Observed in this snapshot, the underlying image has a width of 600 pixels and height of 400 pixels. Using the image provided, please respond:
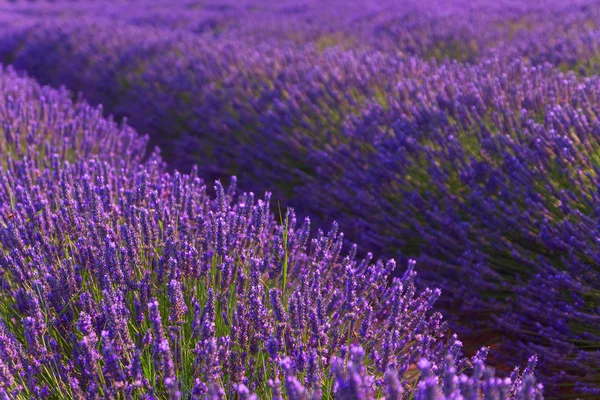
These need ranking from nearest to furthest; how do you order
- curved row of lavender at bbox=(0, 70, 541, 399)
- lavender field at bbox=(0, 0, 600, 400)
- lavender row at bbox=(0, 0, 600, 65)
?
curved row of lavender at bbox=(0, 70, 541, 399)
lavender field at bbox=(0, 0, 600, 400)
lavender row at bbox=(0, 0, 600, 65)

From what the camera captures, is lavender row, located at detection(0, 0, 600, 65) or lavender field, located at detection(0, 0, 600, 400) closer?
lavender field, located at detection(0, 0, 600, 400)

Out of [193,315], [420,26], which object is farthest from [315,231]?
[420,26]

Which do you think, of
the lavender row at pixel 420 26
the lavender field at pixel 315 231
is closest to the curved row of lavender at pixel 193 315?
the lavender field at pixel 315 231

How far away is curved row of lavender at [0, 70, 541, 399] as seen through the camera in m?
1.40

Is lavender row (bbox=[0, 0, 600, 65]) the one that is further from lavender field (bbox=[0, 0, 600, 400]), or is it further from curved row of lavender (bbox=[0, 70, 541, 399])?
curved row of lavender (bbox=[0, 70, 541, 399])

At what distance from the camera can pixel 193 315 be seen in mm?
1767

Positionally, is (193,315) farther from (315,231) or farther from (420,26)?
(420,26)

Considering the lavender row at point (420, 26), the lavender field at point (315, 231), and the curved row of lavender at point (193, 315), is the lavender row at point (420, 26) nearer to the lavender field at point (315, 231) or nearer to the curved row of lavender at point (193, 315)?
the lavender field at point (315, 231)

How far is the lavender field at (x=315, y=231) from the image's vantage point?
154cm

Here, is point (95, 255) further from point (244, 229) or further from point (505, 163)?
point (505, 163)

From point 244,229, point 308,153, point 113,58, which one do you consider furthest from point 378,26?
point 244,229

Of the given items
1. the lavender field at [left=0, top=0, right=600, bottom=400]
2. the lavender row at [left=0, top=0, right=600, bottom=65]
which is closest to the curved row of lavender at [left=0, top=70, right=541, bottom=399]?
the lavender field at [left=0, top=0, right=600, bottom=400]

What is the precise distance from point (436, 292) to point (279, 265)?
498mm

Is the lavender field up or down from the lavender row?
down
